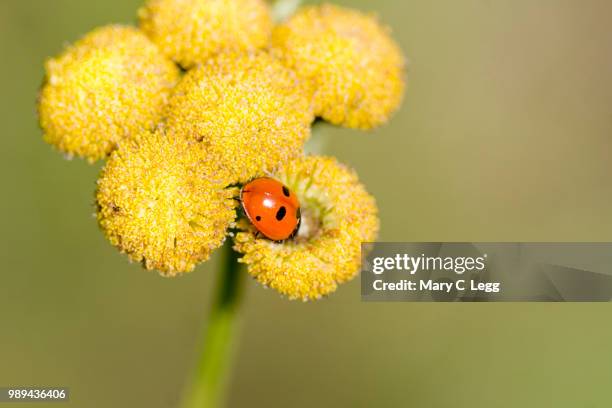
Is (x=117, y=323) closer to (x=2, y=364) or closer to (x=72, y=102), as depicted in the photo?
(x=2, y=364)

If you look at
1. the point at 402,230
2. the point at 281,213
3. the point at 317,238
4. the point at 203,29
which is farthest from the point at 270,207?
the point at 402,230

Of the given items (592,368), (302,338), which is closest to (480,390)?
(592,368)

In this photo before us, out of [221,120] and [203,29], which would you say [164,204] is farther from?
[203,29]

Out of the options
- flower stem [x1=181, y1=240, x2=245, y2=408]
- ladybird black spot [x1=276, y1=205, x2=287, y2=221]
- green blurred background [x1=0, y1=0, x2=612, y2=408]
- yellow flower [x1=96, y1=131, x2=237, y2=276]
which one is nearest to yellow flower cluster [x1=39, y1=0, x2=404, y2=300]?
yellow flower [x1=96, y1=131, x2=237, y2=276]

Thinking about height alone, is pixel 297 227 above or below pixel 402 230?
below

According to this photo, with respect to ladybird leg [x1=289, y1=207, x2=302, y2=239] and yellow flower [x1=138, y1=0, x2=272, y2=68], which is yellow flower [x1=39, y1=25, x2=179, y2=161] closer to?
yellow flower [x1=138, y1=0, x2=272, y2=68]
